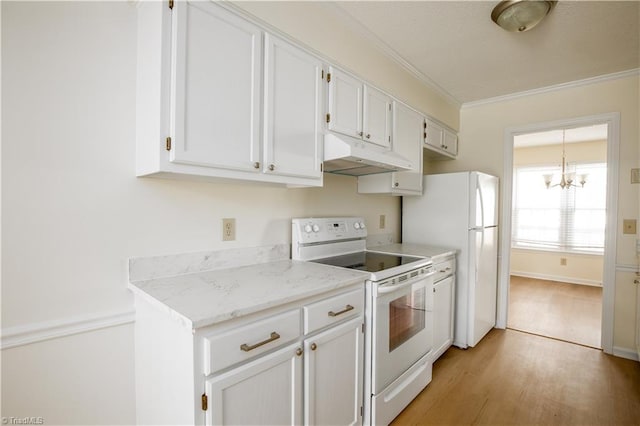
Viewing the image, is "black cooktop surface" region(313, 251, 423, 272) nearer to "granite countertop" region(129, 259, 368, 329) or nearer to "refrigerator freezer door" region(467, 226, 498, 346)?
"granite countertop" region(129, 259, 368, 329)

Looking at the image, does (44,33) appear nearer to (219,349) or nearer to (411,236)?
(219,349)

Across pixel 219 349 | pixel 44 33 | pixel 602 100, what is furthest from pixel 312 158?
pixel 602 100

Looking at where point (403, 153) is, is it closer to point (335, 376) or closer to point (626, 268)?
point (335, 376)

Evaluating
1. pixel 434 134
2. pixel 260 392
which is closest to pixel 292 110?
pixel 260 392

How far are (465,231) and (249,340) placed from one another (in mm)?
2240

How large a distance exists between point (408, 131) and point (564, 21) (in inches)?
46.0

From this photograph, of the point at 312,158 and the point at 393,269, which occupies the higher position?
the point at 312,158

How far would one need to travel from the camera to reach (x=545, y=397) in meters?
2.06

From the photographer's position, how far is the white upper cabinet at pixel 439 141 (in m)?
2.92

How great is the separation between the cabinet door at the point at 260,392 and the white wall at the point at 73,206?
2.03 feet

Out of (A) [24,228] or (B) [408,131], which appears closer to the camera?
(A) [24,228]

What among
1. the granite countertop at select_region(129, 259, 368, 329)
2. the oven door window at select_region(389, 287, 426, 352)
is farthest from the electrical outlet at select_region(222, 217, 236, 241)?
the oven door window at select_region(389, 287, 426, 352)

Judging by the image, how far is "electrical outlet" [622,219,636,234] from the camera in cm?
265

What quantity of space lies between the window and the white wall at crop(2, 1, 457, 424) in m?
6.11
